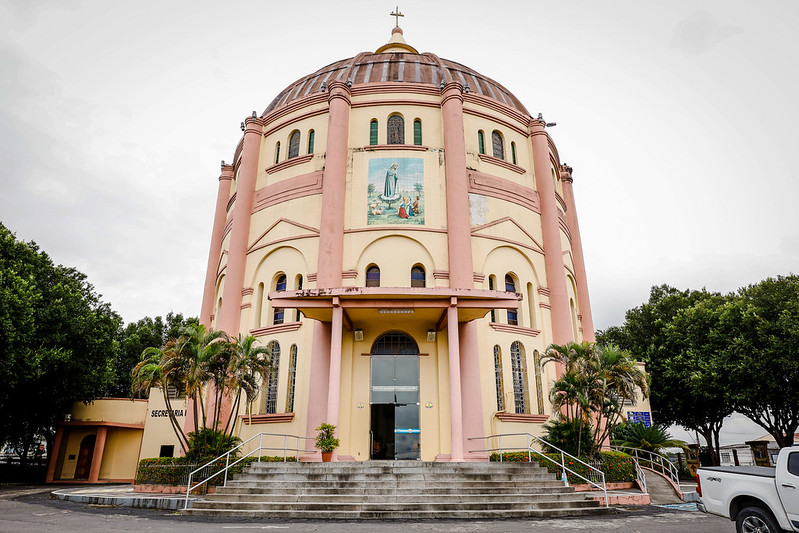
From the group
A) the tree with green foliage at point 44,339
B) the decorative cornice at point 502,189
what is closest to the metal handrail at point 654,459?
the decorative cornice at point 502,189

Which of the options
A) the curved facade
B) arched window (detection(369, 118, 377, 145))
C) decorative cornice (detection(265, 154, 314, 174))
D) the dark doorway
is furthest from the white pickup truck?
the dark doorway

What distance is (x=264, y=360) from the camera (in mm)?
18281

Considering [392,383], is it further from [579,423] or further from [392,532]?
[392,532]

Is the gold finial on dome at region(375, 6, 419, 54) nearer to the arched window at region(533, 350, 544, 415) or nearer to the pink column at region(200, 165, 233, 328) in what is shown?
the pink column at region(200, 165, 233, 328)

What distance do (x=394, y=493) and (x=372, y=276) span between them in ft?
31.2

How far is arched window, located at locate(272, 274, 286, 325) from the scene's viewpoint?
21.9 metres

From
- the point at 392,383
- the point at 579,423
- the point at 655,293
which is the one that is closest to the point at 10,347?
the point at 392,383

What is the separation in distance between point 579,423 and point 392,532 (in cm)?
942

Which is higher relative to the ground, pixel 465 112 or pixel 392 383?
pixel 465 112

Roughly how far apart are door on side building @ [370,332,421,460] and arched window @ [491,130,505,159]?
32.4 ft

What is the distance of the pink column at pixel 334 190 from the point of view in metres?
20.2

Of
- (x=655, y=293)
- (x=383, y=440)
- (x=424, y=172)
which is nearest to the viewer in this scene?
(x=383, y=440)

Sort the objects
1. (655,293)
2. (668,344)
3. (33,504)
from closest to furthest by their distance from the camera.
A: (33,504) < (668,344) < (655,293)

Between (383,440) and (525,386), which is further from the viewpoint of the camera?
(525,386)
